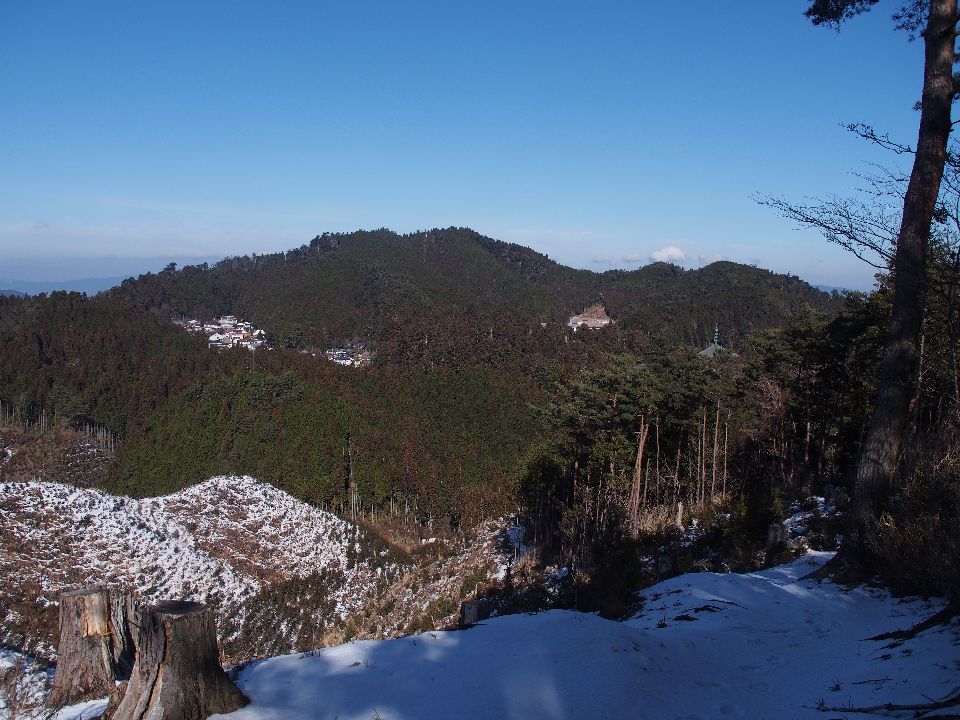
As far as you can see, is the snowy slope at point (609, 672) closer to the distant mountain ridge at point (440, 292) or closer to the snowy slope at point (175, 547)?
the snowy slope at point (175, 547)

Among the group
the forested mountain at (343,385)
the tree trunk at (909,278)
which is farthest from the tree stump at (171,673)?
the forested mountain at (343,385)

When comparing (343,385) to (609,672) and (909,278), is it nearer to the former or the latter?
(909,278)

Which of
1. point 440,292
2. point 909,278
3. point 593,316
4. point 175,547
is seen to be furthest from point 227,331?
point 909,278

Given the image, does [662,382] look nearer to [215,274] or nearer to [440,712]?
[440,712]

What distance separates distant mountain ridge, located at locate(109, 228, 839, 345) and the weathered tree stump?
229 ft

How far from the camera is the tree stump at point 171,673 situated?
2.45m

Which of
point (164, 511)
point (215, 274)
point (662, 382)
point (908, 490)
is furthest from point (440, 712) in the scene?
point (215, 274)

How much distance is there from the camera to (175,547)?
1845 centimetres

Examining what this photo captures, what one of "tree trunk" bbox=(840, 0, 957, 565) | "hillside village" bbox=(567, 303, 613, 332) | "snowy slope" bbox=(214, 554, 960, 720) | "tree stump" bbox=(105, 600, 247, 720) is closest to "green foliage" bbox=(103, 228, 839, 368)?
"hillside village" bbox=(567, 303, 613, 332)

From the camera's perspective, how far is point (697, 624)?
4.43 m

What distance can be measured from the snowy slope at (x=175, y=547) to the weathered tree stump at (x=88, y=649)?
11.1m

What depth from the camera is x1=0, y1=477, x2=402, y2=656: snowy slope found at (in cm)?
1515

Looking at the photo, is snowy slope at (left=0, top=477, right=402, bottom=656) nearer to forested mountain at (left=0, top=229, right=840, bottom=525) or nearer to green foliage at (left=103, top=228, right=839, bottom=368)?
forested mountain at (left=0, top=229, right=840, bottom=525)

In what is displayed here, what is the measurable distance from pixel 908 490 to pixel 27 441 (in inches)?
2979
